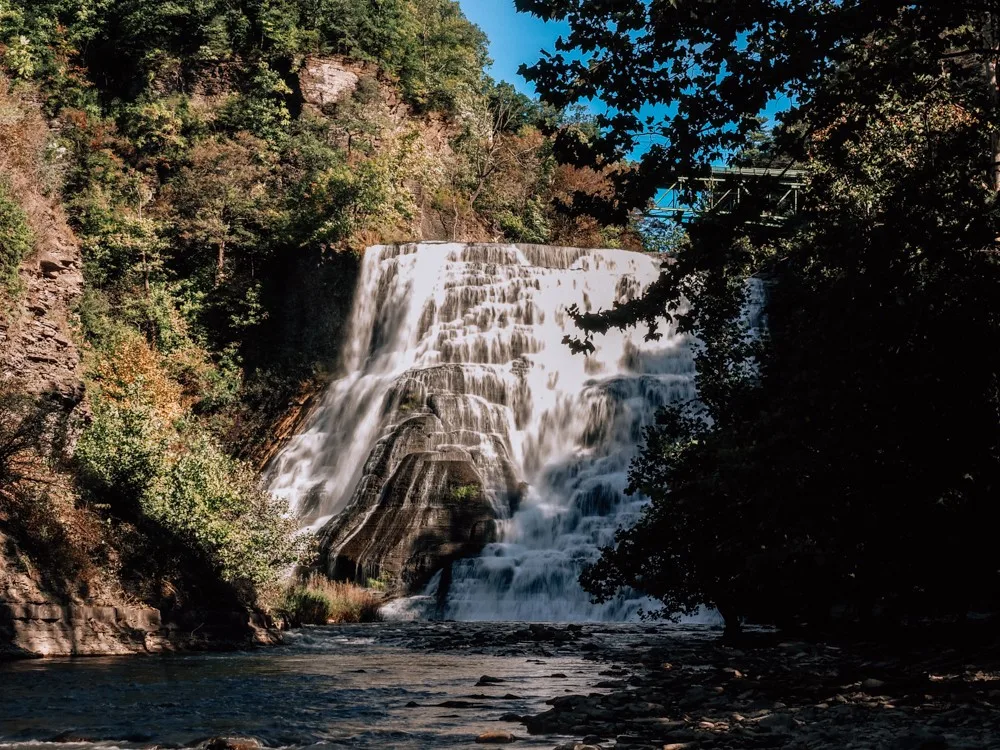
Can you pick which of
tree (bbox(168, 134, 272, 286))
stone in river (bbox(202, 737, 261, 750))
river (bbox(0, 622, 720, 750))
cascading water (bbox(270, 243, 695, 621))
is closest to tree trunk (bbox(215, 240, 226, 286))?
tree (bbox(168, 134, 272, 286))

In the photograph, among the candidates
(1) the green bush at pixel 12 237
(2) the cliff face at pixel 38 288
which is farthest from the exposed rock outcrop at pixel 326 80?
(1) the green bush at pixel 12 237

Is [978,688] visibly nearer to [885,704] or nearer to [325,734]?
[885,704]

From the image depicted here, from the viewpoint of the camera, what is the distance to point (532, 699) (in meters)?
12.4

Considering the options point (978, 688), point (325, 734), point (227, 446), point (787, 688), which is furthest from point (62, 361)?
point (978, 688)

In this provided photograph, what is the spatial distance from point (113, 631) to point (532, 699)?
27.3ft

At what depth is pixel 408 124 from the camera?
50719mm

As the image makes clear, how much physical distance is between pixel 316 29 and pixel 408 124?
5.81 metres

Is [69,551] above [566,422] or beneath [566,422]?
beneath

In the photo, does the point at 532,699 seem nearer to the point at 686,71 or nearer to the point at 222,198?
the point at 686,71

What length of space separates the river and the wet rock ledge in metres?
0.64

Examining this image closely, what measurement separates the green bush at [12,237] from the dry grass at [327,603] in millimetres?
9729

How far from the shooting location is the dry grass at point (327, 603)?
2427 cm

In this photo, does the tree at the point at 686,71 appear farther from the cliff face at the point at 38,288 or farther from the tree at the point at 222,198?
the tree at the point at 222,198

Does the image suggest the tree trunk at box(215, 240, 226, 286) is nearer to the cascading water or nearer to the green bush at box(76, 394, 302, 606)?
the cascading water
